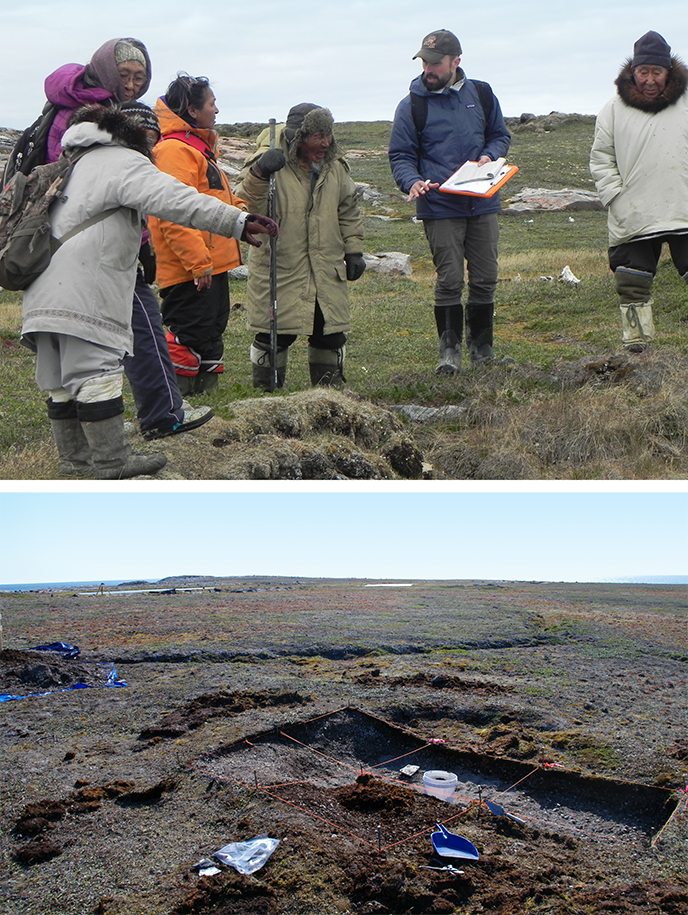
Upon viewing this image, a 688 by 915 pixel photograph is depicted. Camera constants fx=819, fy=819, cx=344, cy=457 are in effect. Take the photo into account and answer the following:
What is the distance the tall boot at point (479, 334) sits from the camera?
614 centimetres

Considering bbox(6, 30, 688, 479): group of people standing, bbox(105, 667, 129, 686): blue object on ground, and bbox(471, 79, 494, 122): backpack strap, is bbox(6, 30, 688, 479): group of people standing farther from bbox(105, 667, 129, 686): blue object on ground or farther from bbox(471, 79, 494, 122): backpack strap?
bbox(105, 667, 129, 686): blue object on ground

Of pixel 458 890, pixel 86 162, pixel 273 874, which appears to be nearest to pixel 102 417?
pixel 86 162

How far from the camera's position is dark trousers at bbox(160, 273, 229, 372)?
16.5 feet

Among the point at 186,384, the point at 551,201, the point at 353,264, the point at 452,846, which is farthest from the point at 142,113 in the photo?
the point at 551,201

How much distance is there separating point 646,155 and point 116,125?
355 centimetres

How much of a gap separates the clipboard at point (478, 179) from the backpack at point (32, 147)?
8.52 ft

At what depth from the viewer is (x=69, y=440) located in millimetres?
4039

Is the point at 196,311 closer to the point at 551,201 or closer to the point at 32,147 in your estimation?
the point at 32,147

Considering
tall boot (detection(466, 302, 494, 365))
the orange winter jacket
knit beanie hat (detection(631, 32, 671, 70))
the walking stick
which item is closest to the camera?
the orange winter jacket

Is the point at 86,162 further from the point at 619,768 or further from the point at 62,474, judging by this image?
the point at 619,768

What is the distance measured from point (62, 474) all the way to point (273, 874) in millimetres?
2275

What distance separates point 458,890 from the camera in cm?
250

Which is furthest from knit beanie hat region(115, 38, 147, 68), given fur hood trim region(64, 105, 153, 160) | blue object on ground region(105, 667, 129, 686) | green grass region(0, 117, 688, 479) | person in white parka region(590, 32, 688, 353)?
Result: person in white parka region(590, 32, 688, 353)

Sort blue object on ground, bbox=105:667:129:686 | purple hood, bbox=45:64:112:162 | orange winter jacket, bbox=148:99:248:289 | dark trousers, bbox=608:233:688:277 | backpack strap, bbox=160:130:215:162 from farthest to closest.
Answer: dark trousers, bbox=608:233:688:277 → backpack strap, bbox=160:130:215:162 → orange winter jacket, bbox=148:99:248:289 → blue object on ground, bbox=105:667:129:686 → purple hood, bbox=45:64:112:162
